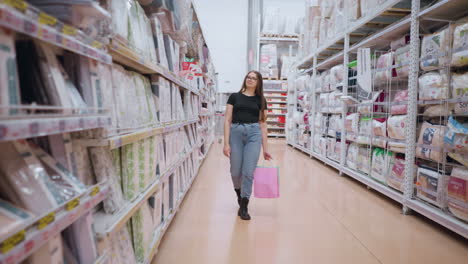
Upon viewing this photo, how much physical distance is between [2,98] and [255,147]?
2015 millimetres

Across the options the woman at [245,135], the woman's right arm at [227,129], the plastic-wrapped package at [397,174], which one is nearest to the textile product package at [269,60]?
the plastic-wrapped package at [397,174]

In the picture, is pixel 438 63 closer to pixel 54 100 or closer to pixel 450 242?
pixel 450 242

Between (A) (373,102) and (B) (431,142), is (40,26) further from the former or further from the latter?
(A) (373,102)

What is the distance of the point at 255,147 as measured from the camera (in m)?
2.46

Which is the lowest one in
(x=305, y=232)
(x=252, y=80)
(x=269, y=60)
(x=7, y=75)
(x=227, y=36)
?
(x=305, y=232)

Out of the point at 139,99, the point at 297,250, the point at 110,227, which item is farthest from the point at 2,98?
the point at 297,250

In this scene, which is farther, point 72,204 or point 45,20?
point 72,204

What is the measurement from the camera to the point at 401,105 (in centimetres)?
287

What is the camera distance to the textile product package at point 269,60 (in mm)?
10180

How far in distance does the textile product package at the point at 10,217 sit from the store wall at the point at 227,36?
34.7ft

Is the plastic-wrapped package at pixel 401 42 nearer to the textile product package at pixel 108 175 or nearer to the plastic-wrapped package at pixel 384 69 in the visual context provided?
the plastic-wrapped package at pixel 384 69

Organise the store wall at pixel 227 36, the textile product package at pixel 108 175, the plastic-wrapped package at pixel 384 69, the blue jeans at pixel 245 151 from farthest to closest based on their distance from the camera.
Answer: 1. the store wall at pixel 227 36
2. the plastic-wrapped package at pixel 384 69
3. the blue jeans at pixel 245 151
4. the textile product package at pixel 108 175

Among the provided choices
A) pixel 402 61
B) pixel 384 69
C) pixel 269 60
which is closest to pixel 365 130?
pixel 384 69

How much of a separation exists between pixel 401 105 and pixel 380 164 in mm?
753
